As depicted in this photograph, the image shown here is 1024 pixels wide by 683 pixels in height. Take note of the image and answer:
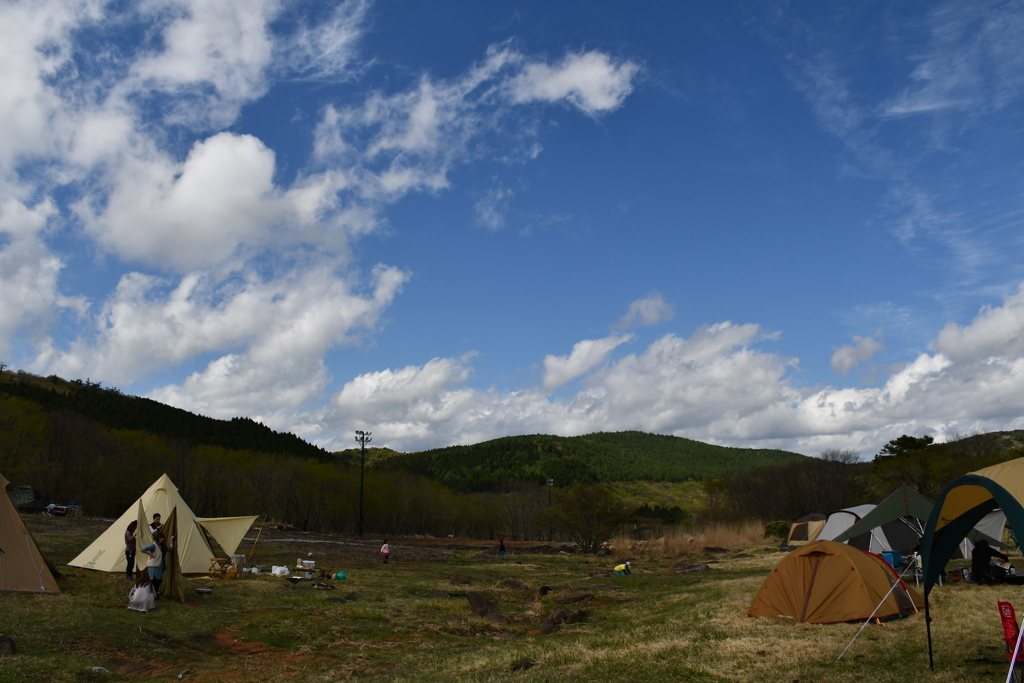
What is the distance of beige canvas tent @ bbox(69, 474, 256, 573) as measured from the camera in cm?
2059

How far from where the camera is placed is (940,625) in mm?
12102

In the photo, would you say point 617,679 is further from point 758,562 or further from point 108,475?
point 108,475

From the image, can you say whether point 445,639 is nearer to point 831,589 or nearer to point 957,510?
point 831,589

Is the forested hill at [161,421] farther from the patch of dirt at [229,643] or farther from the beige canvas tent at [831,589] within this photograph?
the beige canvas tent at [831,589]

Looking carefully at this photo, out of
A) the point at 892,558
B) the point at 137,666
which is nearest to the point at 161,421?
the point at 137,666

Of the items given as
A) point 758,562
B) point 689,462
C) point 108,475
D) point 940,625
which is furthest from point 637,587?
point 689,462

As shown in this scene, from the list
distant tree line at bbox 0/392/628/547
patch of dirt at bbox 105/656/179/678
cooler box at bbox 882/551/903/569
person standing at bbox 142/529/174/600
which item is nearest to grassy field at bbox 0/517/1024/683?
patch of dirt at bbox 105/656/179/678

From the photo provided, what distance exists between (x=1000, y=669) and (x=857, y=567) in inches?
213

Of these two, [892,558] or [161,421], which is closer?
[892,558]

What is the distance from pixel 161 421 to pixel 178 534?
88935 mm

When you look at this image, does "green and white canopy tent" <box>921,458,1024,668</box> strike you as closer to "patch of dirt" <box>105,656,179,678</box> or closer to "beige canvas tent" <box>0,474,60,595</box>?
"patch of dirt" <box>105,656,179,678</box>

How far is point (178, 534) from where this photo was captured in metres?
21.9

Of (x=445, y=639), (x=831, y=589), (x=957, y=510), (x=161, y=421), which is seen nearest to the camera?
(x=957, y=510)

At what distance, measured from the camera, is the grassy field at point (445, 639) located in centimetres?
1028
